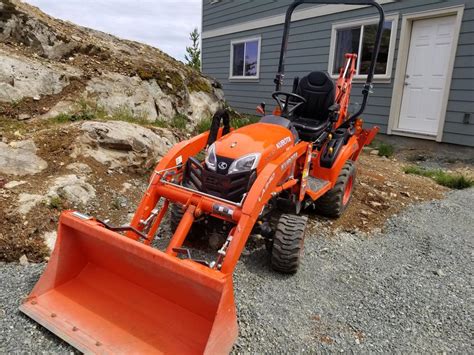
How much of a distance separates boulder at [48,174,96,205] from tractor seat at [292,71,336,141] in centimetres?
240

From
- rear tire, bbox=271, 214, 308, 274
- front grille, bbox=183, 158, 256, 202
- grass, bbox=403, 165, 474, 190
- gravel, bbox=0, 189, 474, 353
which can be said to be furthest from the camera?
grass, bbox=403, 165, 474, 190

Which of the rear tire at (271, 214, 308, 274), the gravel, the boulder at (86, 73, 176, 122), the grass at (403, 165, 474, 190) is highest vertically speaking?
the boulder at (86, 73, 176, 122)

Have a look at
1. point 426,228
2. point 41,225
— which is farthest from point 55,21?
point 426,228

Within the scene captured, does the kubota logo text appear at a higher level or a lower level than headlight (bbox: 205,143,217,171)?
higher

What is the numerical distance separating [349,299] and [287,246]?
23.7 inches

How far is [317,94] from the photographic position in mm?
4754

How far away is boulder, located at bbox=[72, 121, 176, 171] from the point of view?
4.66 metres

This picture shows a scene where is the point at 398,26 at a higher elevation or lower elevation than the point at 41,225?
higher

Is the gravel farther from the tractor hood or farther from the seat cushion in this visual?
the seat cushion

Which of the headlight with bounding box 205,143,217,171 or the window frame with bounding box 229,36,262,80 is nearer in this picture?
the headlight with bounding box 205,143,217,171

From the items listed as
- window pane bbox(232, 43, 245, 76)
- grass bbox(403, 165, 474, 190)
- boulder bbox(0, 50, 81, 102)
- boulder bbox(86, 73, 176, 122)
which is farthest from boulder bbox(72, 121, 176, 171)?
window pane bbox(232, 43, 245, 76)

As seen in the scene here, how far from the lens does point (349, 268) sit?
3.47m

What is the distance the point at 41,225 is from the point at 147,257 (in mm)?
1542

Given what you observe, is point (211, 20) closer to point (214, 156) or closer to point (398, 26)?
point (398, 26)
